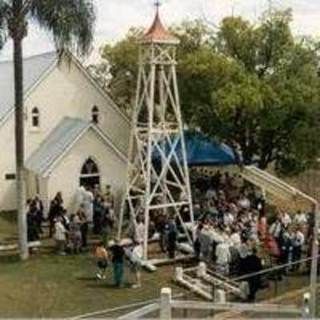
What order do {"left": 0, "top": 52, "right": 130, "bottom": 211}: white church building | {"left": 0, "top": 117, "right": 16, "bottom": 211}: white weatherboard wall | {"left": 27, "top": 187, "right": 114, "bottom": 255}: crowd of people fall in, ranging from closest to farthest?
{"left": 27, "top": 187, "right": 114, "bottom": 255}: crowd of people → {"left": 0, "top": 52, "right": 130, "bottom": 211}: white church building → {"left": 0, "top": 117, "right": 16, "bottom": 211}: white weatherboard wall

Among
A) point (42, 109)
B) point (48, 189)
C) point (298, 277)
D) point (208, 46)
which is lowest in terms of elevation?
point (298, 277)

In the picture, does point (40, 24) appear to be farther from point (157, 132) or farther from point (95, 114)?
point (95, 114)

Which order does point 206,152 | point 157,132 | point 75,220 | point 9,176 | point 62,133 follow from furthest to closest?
point 206,152
point 62,133
point 9,176
point 157,132
point 75,220

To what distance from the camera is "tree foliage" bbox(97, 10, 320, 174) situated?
35562 millimetres

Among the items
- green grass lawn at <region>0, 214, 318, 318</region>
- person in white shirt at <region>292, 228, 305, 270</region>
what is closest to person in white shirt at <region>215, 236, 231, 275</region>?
green grass lawn at <region>0, 214, 318, 318</region>

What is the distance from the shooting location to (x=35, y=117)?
36.8 metres

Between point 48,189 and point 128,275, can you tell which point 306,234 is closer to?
point 128,275

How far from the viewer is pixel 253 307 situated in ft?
41.6

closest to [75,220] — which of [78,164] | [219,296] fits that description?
[78,164]

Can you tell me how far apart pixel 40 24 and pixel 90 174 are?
31.1 feet

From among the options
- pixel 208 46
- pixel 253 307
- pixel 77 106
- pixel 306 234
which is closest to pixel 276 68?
pixel 208 46

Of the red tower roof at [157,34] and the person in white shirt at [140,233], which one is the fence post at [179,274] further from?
the red tower roof at [157,34]

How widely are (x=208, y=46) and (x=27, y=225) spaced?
483 inches

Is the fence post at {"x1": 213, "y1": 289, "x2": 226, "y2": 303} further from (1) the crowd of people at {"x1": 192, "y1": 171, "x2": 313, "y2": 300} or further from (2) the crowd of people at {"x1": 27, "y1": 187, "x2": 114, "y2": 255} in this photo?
(2) the crowd of people at {"x1": 27, "y1": 187, "x2": 114, "y2": 255}
